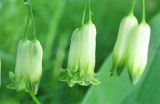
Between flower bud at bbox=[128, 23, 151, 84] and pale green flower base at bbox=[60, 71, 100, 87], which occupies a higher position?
flower bud at bbox=[128, 23, 151, 84]

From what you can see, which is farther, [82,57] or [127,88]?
[127,88]

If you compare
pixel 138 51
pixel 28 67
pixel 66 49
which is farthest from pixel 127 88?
pixel 66 49

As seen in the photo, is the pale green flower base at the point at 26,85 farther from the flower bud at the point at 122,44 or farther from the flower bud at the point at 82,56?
the flower bud at the point at 122,44

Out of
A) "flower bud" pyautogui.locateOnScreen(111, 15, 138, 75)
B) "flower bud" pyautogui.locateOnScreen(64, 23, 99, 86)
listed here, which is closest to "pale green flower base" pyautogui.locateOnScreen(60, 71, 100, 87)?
"flower bud" pyautogui.locateOnScreen(64, 23, 99, 86)

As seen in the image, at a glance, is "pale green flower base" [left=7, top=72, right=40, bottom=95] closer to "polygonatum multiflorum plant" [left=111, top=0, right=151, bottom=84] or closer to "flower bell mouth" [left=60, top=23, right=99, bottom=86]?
"flower bell mouth" [left=60, top=23, right=99, bottom=86]

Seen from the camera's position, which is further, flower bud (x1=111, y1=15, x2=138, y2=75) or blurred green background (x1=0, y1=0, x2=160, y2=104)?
blurred green background (x1=0, y1=0, x2=160, y2=104)

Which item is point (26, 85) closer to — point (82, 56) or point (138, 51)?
point (82, 56)
